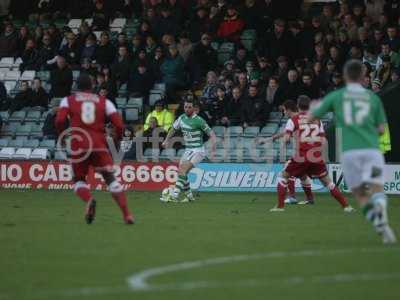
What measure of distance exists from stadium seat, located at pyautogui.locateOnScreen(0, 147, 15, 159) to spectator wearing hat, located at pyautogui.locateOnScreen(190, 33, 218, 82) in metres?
4.99

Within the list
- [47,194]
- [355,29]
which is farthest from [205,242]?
[355,29]

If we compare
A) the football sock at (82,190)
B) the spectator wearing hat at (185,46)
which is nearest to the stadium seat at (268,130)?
the spectator wearing hat at (185,46)

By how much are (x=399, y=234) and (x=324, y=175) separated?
231 inches

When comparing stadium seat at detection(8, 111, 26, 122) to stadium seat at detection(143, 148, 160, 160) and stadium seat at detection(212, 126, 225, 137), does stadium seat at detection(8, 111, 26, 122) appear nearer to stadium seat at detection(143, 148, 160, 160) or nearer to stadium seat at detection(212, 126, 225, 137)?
stadium seat at detection(143, 148, 160, 160)

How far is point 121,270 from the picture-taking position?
10.5 m

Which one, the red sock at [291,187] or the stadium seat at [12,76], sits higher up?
the stadium seat at [12,76]

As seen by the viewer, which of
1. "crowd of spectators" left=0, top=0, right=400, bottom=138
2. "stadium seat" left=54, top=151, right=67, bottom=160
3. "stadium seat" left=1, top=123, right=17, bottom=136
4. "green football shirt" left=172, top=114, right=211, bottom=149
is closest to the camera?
"green football shirt" left=172, top=114, right=211, bottom=149

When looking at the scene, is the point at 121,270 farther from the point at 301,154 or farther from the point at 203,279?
the point at 301,154

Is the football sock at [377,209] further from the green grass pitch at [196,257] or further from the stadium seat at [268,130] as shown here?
the stadium seat at [268,130]

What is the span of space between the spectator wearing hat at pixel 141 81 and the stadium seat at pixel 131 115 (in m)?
0.45

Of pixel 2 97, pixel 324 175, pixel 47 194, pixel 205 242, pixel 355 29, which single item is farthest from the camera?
pixel 2 97

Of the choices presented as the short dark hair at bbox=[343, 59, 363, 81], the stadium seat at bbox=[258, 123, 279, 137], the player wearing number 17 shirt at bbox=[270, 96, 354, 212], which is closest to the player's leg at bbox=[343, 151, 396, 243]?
the short dark hair at bbox=[343, 59, 363, 81]

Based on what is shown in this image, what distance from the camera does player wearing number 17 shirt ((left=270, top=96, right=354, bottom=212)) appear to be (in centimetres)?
1978

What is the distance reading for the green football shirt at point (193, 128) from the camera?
22781 millimetres
